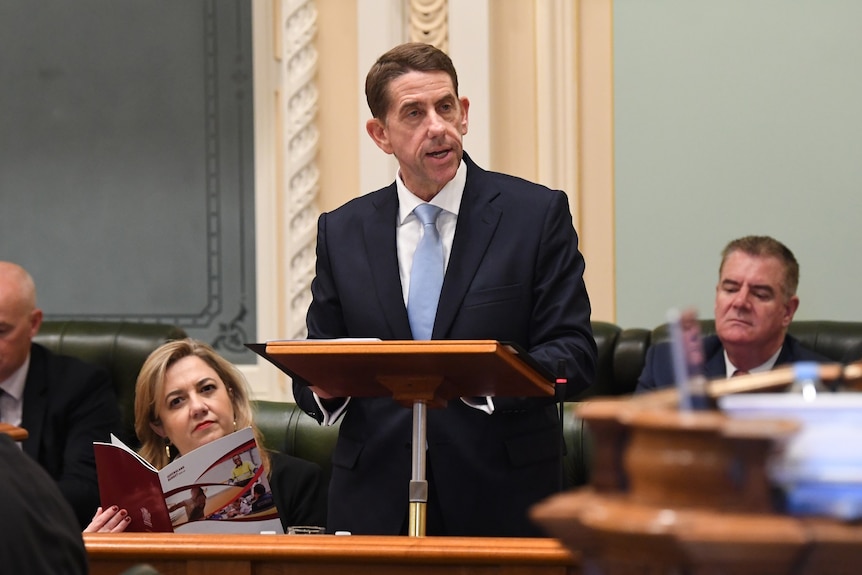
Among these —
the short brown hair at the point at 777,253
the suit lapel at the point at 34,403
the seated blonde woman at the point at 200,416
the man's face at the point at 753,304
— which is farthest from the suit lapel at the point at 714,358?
the suit lapel at the point at 34,403

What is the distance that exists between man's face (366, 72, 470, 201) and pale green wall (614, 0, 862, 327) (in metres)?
2.68

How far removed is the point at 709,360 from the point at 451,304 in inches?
64.9

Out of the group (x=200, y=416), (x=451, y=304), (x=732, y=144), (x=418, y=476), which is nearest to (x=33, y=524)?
(x=418, y=476)

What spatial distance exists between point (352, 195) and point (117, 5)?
1.55 m

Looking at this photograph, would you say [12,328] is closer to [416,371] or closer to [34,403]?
[34,403]

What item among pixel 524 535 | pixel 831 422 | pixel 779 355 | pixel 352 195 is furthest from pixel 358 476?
pixel 352 195

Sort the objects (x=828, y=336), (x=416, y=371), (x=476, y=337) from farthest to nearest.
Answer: (x=828, y=336)
(x=476, y=337)
(x=416, y=371)

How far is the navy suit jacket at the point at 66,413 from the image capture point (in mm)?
4676

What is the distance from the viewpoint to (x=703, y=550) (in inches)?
34.2

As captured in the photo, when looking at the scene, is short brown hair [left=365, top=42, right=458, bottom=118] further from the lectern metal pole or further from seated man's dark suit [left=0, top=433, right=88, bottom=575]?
seated man's dark suit [left=0, top=433, right=88, bottom=575]

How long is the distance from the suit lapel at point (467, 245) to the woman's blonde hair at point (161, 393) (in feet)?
3.97

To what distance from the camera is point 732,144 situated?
18.1 feet

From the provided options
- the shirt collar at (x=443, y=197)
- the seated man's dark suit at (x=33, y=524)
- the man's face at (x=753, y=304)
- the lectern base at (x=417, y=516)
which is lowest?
the lectern base at (x=417, y=516)

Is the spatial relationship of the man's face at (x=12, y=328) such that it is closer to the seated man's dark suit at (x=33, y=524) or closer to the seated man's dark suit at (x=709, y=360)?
the seated man's dark suit at (x=709, y=360)
